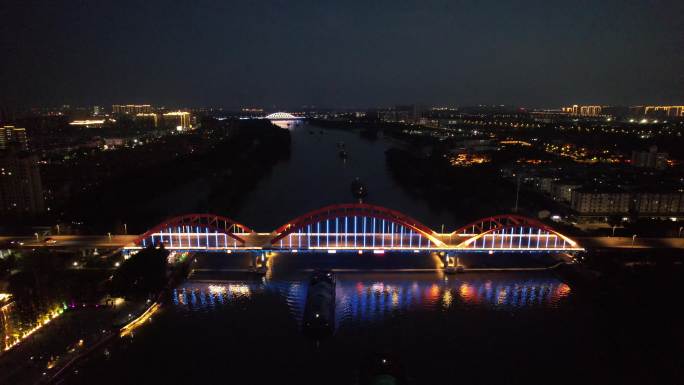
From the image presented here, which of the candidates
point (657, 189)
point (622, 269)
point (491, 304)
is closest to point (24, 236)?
point (491, 304)

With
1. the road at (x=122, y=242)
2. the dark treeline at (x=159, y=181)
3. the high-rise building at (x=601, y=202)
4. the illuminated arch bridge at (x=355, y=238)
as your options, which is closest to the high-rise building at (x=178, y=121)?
the dark treeline at (x=159, y=181)

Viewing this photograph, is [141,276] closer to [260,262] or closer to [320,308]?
[260,262]

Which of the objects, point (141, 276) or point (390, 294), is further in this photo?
point (390, 294)

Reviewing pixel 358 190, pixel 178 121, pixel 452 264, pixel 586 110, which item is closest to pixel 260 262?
pixel 452 264

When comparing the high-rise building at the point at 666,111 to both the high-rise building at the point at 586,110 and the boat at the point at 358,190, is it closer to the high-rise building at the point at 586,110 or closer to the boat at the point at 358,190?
the high-rise building at the point at 586,110

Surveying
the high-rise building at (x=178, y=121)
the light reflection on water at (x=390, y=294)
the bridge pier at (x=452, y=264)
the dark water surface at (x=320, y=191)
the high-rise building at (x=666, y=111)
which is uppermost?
the high-rise building at (x=666, y=111)

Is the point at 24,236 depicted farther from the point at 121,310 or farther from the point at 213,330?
the point at 213,330

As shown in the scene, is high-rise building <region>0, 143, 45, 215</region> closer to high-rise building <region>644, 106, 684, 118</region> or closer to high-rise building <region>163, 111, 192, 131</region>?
high-rise building <region>163, 111, 192, 131</region>
